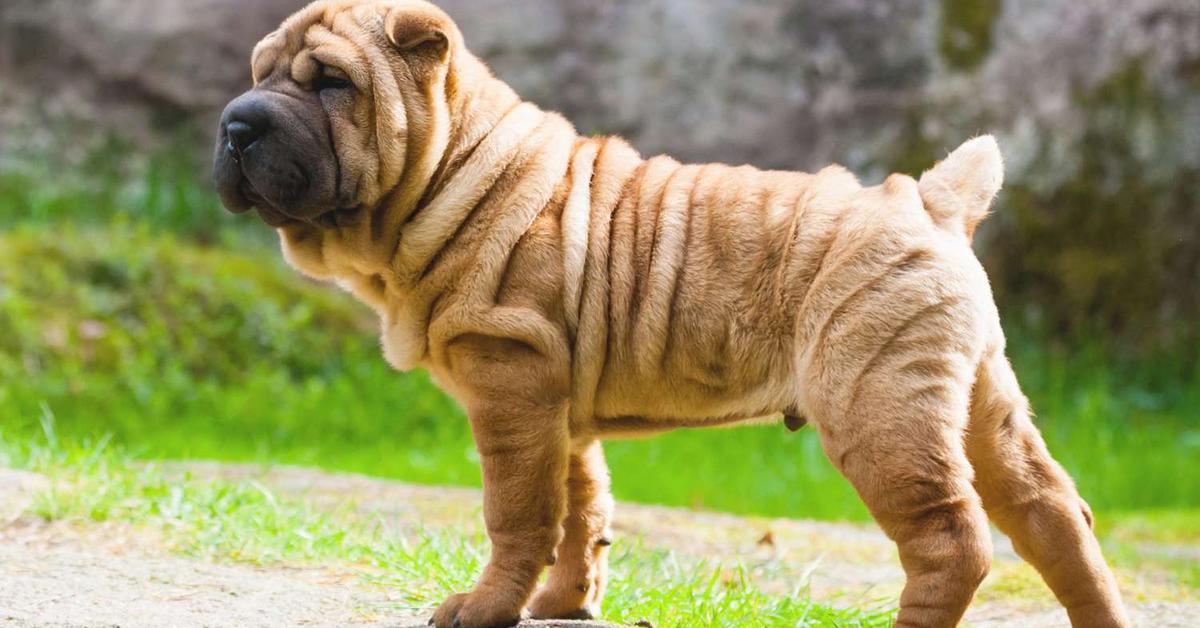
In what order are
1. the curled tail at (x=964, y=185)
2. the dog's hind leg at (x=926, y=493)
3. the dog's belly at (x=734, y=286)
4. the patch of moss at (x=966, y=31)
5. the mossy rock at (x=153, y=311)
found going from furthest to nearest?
the patch of moss at (x=966, y=31), the mossy rock at (x=153, y=311), the curled tail at (x=964, y=185), the dog's belly at (x=734, y=286), the dog's hind leg at (x=926, y=493)

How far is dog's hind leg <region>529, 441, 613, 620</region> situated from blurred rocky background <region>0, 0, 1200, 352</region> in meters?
6.36

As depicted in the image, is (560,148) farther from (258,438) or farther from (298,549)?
(258,438)

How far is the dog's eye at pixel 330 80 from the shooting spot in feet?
13.4

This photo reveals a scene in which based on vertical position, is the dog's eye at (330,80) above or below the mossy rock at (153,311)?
above

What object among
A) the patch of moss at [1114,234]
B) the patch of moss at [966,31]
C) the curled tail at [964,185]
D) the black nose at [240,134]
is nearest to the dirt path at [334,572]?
the black nose at [240,134]

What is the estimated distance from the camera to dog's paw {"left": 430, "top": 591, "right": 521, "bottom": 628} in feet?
12.6

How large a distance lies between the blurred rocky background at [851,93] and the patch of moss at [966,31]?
0.02 m

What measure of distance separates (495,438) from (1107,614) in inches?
72.7

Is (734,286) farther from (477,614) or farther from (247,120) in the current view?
(247,120)

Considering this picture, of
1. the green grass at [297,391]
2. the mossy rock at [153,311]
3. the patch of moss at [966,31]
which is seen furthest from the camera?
the patch of moss at [966,31]

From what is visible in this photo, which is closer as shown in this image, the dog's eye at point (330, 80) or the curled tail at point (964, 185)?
the curled tail at point (964, 185)

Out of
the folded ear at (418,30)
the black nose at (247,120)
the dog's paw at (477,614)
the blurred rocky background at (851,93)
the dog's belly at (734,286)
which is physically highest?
the blurred rocky background at (851,93)

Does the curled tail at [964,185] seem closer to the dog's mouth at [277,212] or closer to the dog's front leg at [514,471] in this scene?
the dog's front leg at [514,471]

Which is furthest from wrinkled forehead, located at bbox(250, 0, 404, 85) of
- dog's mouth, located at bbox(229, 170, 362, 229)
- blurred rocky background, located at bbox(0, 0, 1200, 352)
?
blurred rocky background, located at bbox(0, 0, 1200, 352)
